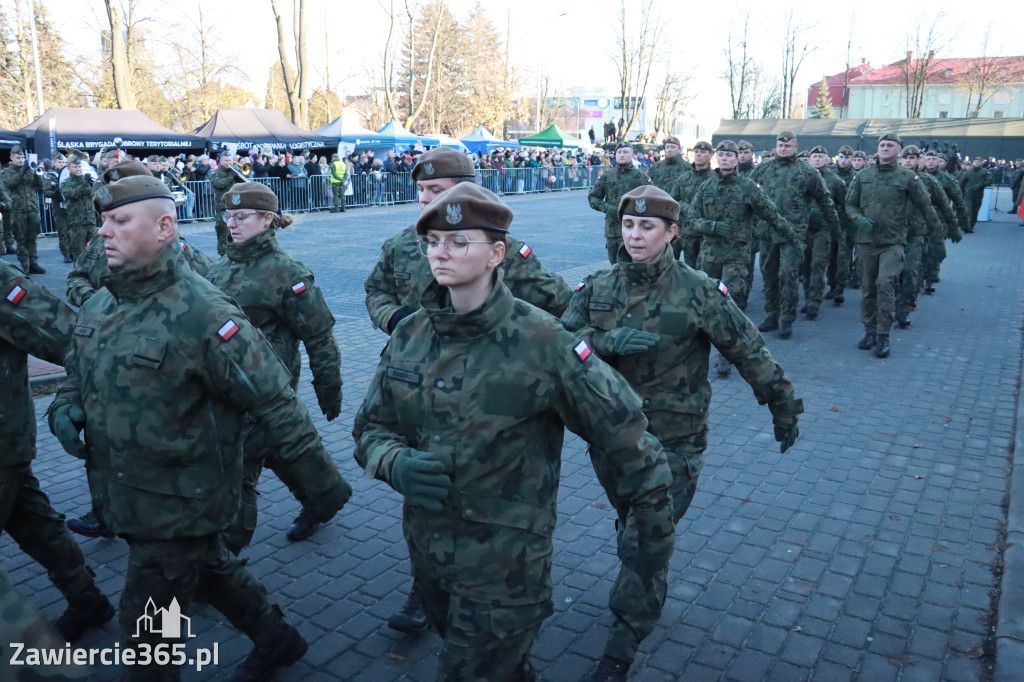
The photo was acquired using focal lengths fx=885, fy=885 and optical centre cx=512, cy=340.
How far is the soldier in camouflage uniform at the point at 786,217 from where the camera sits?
1123 cm

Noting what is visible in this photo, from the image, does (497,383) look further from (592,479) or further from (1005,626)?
(592,479)

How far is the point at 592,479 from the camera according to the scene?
6543mm

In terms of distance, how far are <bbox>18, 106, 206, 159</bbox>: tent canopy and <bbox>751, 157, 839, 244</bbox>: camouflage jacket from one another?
1922 cm

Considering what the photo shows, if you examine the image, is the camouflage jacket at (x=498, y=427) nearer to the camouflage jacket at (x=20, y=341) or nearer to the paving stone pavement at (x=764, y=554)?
the paving stone pavement at (x=764, y=554)

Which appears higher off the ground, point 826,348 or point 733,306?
point 733,306

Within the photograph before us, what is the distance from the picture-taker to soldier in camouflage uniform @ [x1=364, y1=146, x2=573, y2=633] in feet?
15.9

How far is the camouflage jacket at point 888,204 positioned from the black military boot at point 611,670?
788cm

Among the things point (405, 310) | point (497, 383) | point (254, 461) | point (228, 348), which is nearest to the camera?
point (497, 383)

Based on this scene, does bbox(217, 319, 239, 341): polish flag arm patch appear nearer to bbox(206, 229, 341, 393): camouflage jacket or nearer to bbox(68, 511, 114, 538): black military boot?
bbox(206, 229, 341, 393): camouflage jacket

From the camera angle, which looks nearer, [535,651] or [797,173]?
[535,651]

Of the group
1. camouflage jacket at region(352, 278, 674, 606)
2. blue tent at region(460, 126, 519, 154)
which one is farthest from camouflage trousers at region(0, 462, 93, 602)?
blue tent at region(460, 126, 519, 154)

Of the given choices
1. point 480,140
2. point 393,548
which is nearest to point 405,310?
point 393,548

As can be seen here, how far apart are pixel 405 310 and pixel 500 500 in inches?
93.5

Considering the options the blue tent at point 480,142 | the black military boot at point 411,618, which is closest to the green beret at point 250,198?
the black military boot at point 411,618
